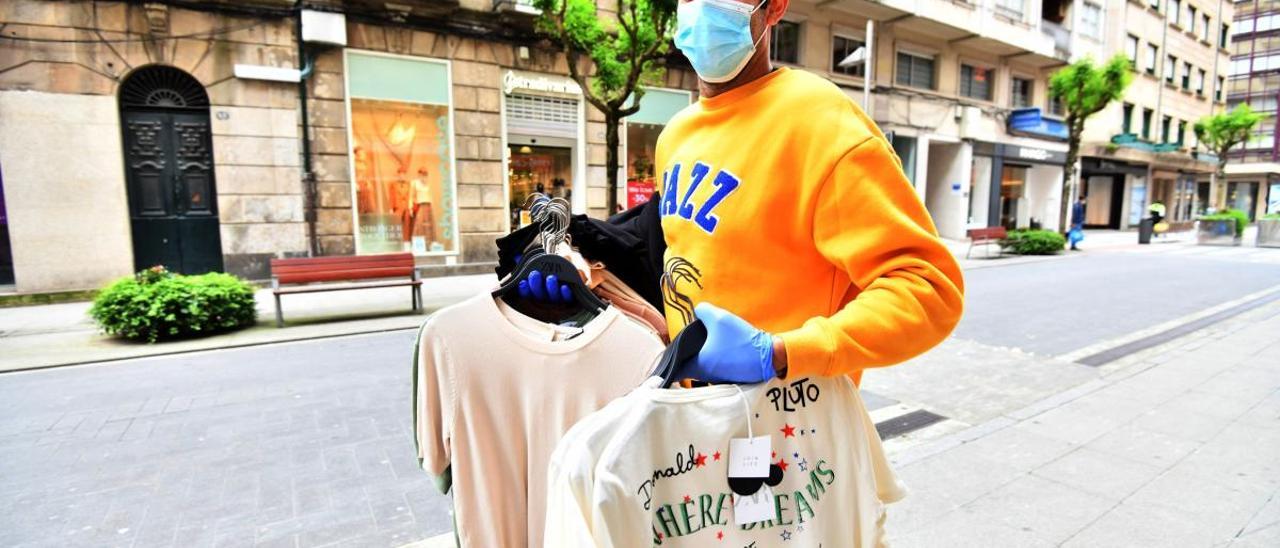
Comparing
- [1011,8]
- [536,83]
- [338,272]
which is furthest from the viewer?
[1011,8]

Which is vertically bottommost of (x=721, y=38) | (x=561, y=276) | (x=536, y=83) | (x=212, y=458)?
(x=212, y=458)

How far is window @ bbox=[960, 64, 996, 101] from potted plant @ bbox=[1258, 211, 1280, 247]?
395 inches

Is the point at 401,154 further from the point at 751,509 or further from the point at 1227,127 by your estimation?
the point at 1227,127

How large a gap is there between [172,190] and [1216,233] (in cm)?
3255

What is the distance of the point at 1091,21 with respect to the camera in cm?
2709

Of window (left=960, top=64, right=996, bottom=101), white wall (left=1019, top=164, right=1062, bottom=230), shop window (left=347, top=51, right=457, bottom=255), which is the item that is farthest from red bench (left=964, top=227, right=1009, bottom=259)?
shop window (left=347, top=51, right=457, bottom=255)

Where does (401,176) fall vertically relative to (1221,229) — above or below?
above

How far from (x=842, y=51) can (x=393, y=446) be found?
19525 millimetres

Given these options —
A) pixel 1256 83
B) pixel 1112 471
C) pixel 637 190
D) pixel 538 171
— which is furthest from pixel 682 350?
pixel 1256 83

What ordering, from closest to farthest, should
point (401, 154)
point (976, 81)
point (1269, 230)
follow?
point (401, 154), point (1269, 230), point (976, 81)

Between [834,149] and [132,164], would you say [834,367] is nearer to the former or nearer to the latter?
[834,149]

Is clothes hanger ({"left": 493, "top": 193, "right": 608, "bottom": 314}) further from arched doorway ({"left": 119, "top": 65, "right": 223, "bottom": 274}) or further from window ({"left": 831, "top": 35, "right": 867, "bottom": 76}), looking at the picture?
Answer: window ({"left": 831, "top": 35, "right": 867, "bottom": 76})

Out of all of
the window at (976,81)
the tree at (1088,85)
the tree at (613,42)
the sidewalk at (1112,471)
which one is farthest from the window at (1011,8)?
the sidewalk at (1112,471)

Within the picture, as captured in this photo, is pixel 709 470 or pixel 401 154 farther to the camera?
pixel 401 154
